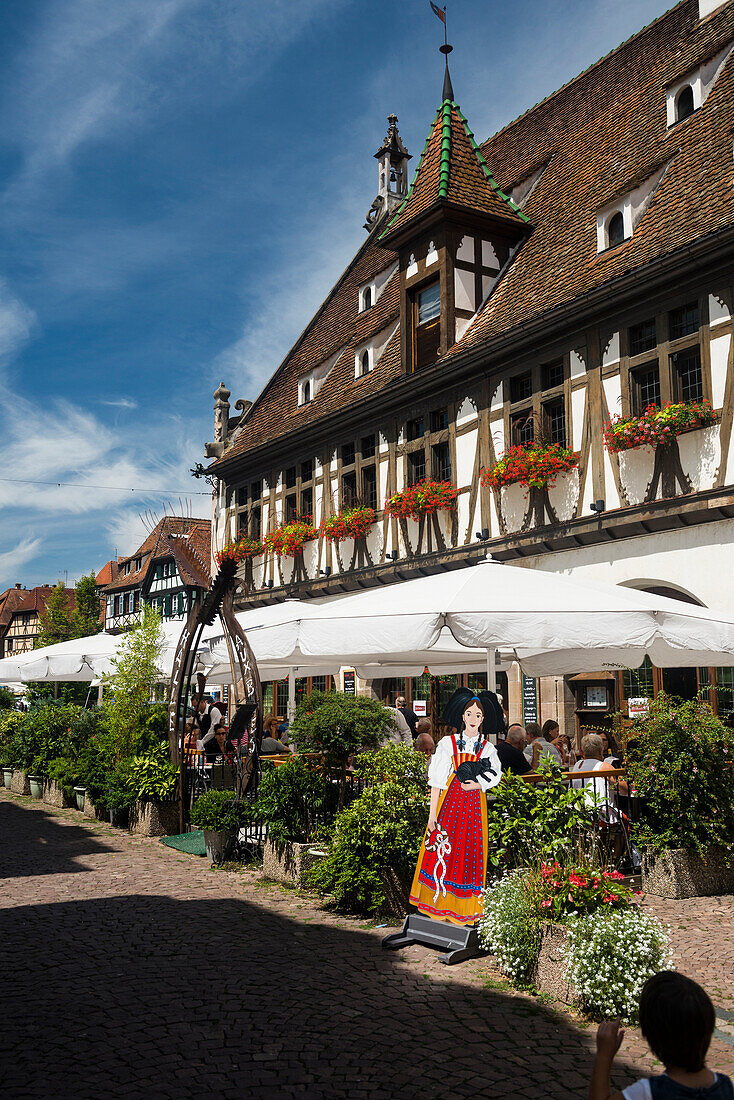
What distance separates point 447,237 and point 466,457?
492 centimetres

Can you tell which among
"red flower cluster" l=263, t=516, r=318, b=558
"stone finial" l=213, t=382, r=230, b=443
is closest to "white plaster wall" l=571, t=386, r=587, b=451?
"red flower cluster" l=263, t=516, r=318, b=558

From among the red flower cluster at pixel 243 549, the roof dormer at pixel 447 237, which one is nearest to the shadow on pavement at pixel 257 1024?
the roof dormer at pixel 447 237

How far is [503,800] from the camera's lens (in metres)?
7.45

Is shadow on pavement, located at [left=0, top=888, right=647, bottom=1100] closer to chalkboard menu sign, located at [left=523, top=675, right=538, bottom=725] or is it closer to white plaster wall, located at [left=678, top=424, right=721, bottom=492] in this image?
white plaster wall, located at [left=678, top=424, right=721, bottom=492]

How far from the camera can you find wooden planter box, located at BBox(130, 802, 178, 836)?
13086 mm

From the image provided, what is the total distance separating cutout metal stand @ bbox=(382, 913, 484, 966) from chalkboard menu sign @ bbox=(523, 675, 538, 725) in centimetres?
986

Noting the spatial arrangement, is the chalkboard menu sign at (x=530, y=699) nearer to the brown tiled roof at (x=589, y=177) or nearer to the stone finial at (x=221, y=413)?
the brown tiled roof at (x=589, y=177)

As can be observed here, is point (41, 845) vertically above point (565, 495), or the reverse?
point (565, 495)

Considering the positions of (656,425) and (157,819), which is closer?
(157,819)

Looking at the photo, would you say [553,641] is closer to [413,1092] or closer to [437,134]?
[413,1092]

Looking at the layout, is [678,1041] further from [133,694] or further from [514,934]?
[133,694]

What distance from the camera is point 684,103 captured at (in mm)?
17766

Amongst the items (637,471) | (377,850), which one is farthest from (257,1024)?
(637,471)

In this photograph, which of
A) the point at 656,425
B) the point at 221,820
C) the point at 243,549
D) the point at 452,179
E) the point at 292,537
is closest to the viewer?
the point at 221,820
